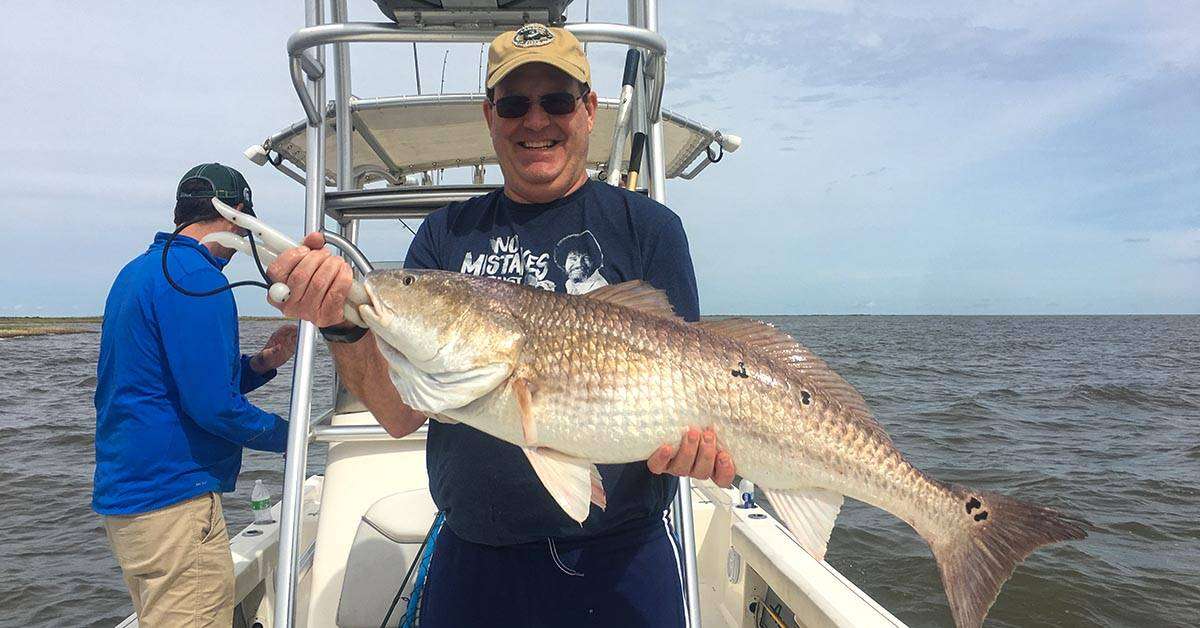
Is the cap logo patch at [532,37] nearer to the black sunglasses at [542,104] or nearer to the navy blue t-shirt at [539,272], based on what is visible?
the black sunglasses at [542,104]

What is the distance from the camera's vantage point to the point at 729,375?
2.28 m

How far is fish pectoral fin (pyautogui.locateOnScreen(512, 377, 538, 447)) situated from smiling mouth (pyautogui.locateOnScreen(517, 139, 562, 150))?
84 centimetres

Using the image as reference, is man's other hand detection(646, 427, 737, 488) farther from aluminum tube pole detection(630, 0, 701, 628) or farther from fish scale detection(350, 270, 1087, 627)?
aluminum tube pole detection(630, 0, 701, 628)

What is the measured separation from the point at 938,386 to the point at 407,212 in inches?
901

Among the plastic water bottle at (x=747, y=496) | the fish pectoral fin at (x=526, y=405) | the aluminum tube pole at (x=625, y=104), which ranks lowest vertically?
the plastic water bottle at (x=747, y=496)

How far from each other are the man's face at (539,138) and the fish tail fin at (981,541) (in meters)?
1.73

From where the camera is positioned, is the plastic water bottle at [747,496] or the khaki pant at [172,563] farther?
the plastic water bottle at [747,496]

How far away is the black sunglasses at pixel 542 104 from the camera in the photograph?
8.10 feet

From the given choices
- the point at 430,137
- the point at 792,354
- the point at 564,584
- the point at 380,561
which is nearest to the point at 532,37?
the point at 792,354

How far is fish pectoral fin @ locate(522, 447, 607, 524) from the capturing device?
204 cm

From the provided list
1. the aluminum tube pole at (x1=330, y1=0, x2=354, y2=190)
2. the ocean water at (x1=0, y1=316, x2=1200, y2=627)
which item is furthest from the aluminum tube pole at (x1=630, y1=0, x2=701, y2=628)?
the ocean water at (x1=0, y1=316, x2=1200, y2=627)

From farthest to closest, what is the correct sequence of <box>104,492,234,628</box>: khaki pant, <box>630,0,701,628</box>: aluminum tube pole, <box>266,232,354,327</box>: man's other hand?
<box>104,492,234,628</box>: khaki pant < <box>630,0,701,628</box>: aluminum tube pole < <box>266,232,354,327</box>: man's other hand

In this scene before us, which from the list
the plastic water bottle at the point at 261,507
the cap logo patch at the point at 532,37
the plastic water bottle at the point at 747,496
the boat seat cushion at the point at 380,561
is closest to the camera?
the cap logo patch at the point at 532,37

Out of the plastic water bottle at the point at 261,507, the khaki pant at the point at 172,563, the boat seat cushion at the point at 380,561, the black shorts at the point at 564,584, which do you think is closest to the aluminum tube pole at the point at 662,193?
the black shorts at the point at 564,584
